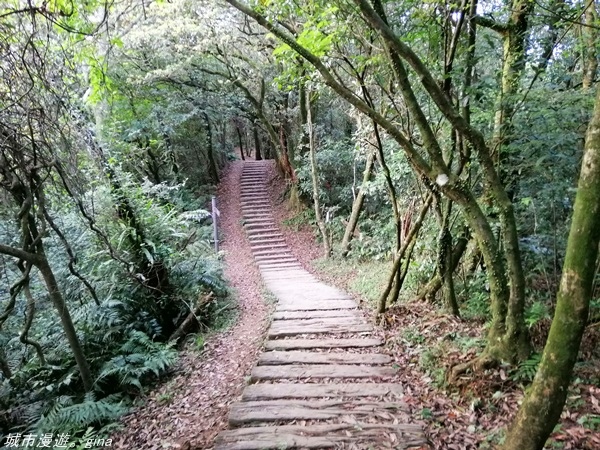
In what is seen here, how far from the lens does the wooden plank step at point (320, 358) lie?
426 cm

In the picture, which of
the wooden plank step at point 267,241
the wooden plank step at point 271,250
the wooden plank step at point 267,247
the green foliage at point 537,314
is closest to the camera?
the green foliage at point 537,314

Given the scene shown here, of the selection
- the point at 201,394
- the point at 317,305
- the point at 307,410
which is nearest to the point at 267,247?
the point at 317,305

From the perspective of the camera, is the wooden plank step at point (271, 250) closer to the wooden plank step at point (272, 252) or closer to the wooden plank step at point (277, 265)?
the wooden plank step at point (272, 252)

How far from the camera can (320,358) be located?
438 cm

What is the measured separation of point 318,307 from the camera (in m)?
6.29

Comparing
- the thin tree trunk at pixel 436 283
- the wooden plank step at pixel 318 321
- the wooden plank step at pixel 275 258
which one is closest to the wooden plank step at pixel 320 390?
the wooden plank step at pixel 318 321

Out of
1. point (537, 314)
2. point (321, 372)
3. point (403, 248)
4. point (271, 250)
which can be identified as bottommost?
point (271, 250)

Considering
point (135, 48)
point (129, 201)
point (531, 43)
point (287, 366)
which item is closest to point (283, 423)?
point (287, 366)

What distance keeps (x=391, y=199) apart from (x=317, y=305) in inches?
89.3

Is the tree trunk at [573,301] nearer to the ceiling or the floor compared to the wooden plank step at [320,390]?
nearer to the ceiling

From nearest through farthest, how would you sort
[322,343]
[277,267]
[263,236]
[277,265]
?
[322,343] → [277,267] → [277,265] → [263,236]

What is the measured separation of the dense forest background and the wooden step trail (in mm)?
677

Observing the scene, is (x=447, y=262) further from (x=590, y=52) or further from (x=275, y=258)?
(x=275, y=258)

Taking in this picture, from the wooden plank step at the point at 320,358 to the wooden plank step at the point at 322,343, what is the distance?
19cm
